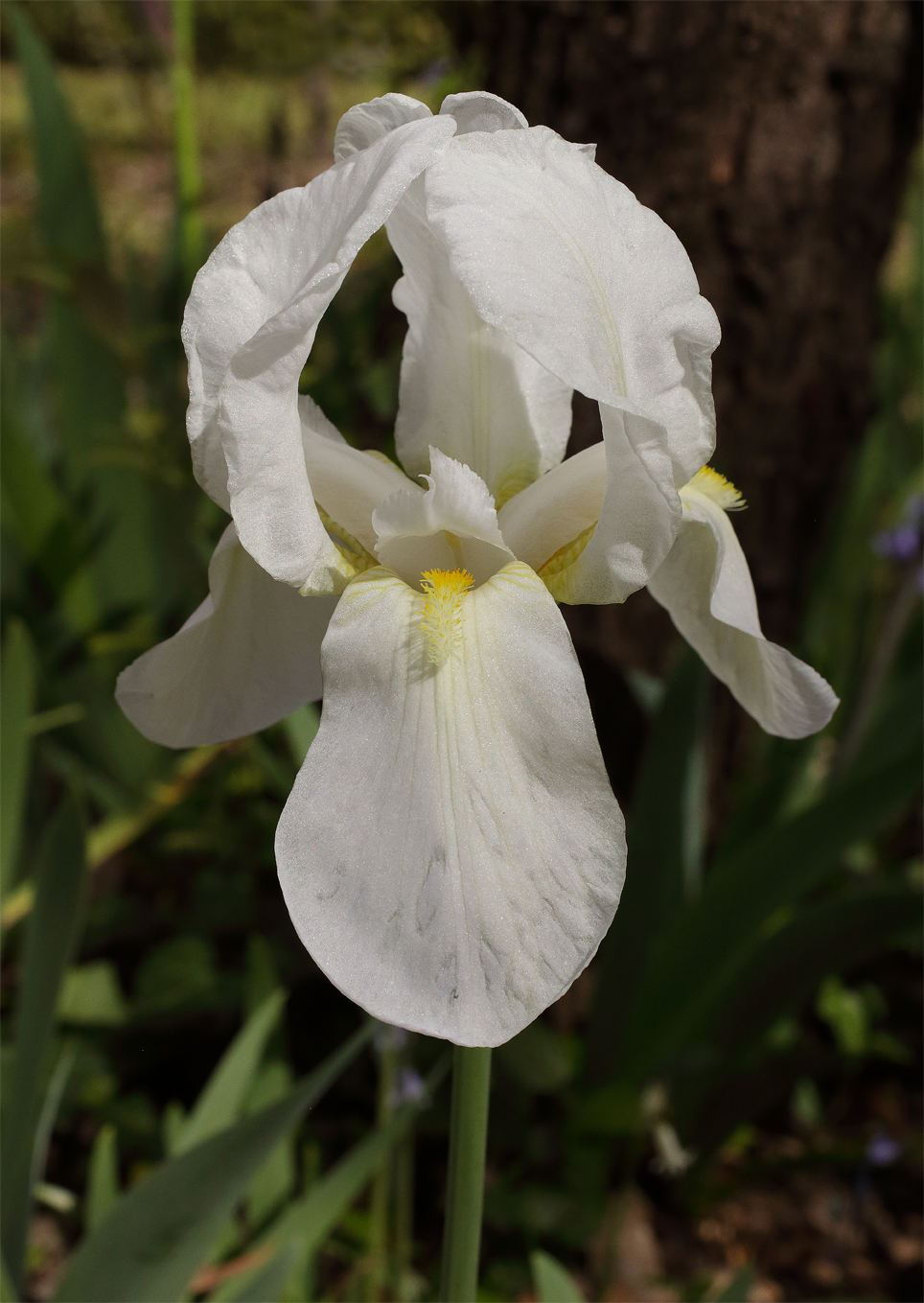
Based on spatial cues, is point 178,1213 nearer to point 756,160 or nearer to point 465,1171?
point 465,1171

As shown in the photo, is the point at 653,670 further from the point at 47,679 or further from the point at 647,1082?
the point at 47,679

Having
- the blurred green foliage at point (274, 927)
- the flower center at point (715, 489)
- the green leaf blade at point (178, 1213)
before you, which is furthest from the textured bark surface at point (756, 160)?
the green leaf blade at point (178, 1213)

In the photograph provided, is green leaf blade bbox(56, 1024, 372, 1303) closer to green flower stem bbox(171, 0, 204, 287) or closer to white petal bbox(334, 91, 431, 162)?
white petal bbox(334, 91, 431, 162)

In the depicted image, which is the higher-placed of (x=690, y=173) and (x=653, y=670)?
(x=690, y=173)

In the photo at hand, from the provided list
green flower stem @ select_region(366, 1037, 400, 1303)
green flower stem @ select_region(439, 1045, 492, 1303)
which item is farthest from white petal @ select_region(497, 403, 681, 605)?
green flower stem @ select_region(366, 1037, 400, 1303)

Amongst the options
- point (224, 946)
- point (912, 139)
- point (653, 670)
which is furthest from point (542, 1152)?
point (912, 139)

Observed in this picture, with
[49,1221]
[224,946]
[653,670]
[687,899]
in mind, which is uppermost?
[653,670]

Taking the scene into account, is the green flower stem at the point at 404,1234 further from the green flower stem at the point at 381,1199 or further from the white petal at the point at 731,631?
the white petal at the point at 731,631
